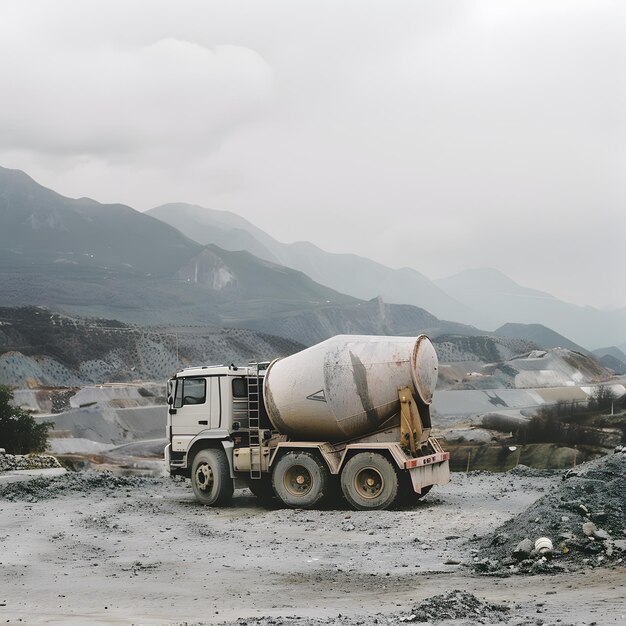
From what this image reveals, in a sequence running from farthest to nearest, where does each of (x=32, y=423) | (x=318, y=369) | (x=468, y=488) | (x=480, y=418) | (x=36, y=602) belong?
(x=480, y=418)
(x=32, y=423)
(x=468, y=488)
(x=318, y=369)
(x=36, y=602)

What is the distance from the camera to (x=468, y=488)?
2020 centimetres

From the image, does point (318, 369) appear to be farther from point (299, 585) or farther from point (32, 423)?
point (32, 423)

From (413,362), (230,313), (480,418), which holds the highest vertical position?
(230,313)

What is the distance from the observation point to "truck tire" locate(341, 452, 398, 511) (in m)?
15.5

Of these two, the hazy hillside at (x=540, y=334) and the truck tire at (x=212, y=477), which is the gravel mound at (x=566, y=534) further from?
the hazy hillside at (x=540, y=334)

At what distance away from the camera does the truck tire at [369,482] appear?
50.8 ft

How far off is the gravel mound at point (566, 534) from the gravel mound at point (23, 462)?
64.4 feet

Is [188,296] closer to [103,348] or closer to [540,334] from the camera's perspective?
[540,334]

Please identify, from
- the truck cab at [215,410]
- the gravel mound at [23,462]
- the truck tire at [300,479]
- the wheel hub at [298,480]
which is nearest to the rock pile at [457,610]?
the truck tire at [300,479]

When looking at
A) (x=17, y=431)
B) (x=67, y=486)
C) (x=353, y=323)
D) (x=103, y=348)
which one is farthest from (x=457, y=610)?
(x=353, y=323)

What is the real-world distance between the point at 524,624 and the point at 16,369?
62401mm

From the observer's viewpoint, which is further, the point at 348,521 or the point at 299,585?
the point at 348,521

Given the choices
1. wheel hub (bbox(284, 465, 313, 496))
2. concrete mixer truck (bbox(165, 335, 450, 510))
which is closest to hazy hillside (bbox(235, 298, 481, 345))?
concrete mixer truck (bbox(165, 335, 450, 510))

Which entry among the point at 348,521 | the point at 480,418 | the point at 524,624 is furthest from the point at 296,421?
the point at 480,418
